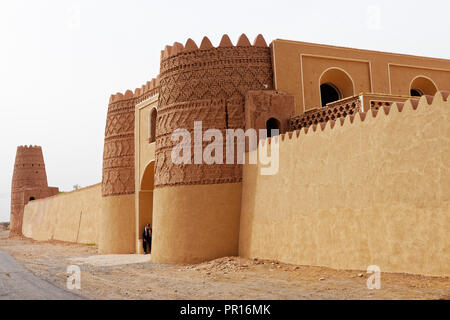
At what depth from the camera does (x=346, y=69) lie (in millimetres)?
14406

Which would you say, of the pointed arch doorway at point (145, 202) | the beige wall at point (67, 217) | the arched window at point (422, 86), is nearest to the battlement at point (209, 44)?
the pointed arch doorway at point (145, 202)

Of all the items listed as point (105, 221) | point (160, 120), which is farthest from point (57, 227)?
point (160, 120)

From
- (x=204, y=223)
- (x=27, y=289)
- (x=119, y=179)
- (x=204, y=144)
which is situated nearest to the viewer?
(x=27, y=289)

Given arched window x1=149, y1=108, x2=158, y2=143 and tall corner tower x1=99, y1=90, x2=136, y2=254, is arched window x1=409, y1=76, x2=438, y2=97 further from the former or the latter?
tall corner tower x1=99, y1=90, x2=136, y2=254

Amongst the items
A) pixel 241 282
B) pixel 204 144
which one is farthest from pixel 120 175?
pixel 241 282

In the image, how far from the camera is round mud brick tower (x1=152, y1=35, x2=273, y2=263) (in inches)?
481

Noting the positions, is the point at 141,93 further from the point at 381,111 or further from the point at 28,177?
the point at 28,177

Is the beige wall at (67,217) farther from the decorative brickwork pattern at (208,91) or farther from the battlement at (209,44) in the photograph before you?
the battlement at (209,44)

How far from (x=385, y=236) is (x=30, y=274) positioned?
7.40 metres

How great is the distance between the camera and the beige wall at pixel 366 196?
723 cm

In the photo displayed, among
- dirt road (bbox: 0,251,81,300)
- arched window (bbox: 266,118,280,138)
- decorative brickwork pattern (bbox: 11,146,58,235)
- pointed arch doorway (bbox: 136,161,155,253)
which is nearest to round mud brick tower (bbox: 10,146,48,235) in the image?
decorative brickwork pattern (bbox: 11,146,58,235)

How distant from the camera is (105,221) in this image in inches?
698

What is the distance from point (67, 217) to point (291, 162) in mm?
20147
